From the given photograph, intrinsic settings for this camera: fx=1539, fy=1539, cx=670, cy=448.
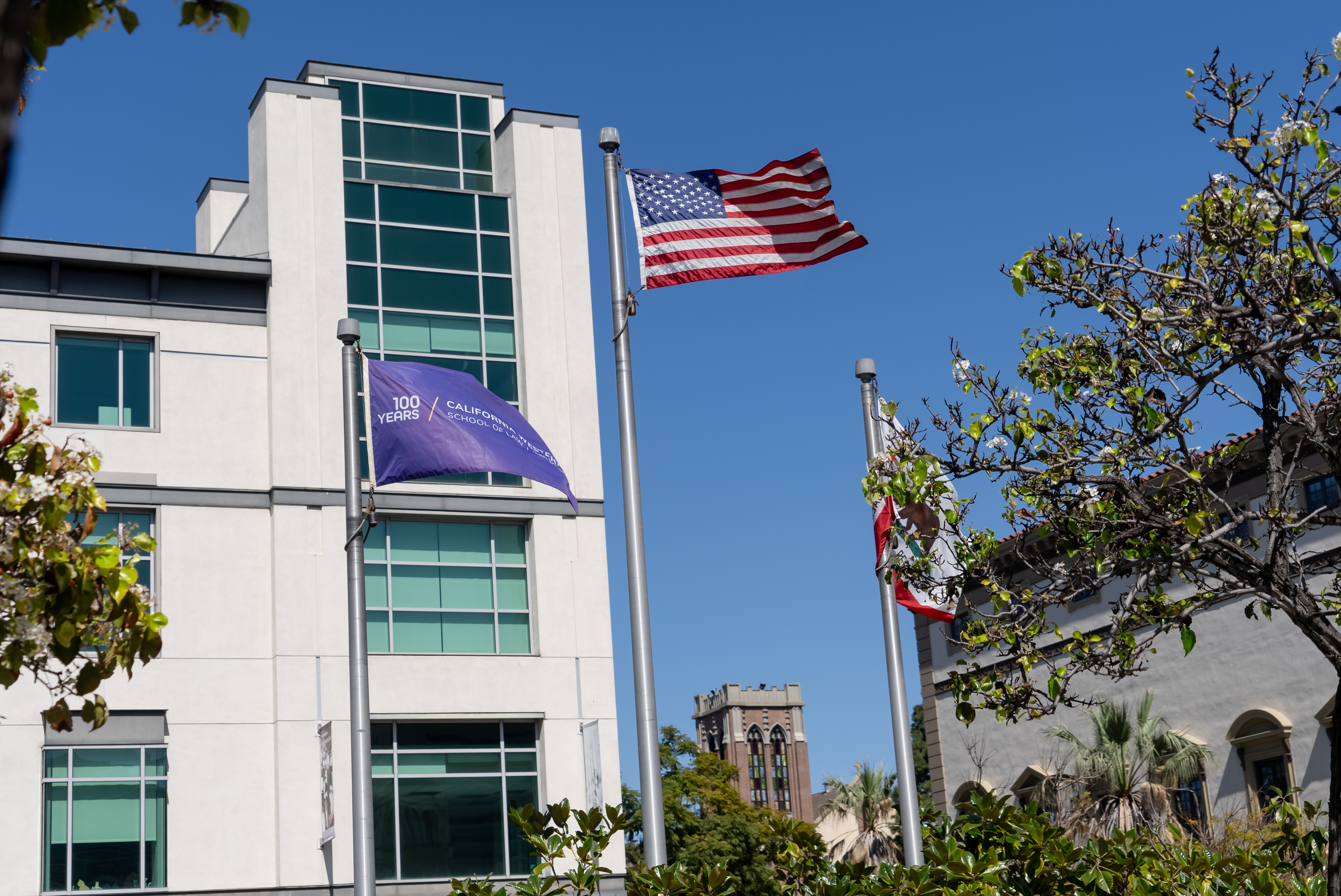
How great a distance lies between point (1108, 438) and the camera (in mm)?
12711

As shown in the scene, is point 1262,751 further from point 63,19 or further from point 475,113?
point 63,19

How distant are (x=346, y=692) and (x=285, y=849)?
9.69 feet

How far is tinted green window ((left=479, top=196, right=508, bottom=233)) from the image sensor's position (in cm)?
3244

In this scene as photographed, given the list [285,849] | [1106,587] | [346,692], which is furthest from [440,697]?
[1106,587]

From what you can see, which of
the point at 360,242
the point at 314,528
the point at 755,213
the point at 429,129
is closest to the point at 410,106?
the point at 429,129

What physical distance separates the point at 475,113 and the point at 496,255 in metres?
3.53

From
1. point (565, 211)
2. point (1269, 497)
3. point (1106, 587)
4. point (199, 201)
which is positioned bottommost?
point (1269, 497)

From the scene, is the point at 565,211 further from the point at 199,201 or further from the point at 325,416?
the point at 199,201

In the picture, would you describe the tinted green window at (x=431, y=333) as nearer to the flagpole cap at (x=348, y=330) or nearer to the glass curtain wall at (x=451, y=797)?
the glass curtain wall at (x=451, y=797)

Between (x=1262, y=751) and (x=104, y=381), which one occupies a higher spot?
(x=104, y=381)

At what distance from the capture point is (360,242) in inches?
1228

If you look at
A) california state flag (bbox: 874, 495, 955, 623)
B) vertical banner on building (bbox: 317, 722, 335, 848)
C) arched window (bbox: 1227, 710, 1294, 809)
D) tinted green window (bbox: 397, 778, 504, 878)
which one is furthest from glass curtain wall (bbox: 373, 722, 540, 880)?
arched window (bbox: 1227, 710, 1294, 809)

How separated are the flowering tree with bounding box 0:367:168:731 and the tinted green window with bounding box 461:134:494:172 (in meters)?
25.4

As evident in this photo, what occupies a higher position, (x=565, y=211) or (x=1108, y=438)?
(x=565, y=211)
